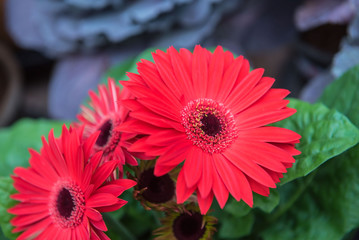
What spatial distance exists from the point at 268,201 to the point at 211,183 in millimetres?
167

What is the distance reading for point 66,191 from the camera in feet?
1.34

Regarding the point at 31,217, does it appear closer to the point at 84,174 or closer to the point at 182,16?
the point at 84,174

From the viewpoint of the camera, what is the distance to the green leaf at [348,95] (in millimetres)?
528

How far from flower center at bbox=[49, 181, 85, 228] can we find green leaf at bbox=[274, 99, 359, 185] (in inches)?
9.4

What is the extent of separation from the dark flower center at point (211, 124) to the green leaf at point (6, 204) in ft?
0.95

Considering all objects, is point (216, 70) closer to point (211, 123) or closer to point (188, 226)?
point (211, 123)

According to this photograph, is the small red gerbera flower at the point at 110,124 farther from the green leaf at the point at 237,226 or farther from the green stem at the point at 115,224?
the green leaf at the point at 237,226

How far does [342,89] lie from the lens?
1.84 feet

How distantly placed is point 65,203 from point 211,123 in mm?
192

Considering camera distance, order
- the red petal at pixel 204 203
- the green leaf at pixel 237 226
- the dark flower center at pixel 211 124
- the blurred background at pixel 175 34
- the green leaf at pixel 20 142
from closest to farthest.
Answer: the red petal at pixel 204 203 < the dark flower center at pixel 211 124 < the green leaf at pixel 237 226 < the green leaf at pixel 20 142 < the blurred background at pixel 175 34

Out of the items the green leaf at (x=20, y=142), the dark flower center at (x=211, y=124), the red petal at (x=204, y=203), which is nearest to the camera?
the red petal at (x=204, y=203)

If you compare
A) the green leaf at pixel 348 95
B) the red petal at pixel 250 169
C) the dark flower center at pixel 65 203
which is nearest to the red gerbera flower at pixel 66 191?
the dark flower center at pixel 65 203

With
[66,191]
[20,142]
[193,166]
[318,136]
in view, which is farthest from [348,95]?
[20,142]

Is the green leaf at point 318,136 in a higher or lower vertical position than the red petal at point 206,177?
higher
